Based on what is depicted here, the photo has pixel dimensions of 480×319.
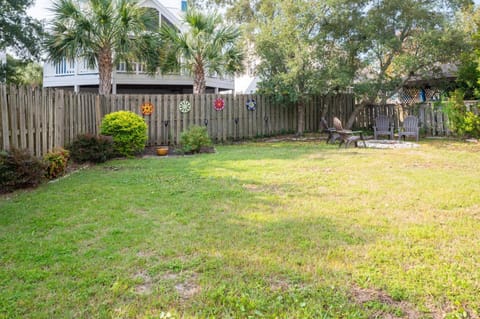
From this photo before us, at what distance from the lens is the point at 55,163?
686 centimetres

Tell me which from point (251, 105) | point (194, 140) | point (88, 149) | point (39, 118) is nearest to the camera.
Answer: point (39, 118)

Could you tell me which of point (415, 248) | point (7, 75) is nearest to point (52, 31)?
point (7, 75)

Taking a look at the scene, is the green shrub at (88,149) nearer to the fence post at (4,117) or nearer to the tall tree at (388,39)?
the fence post at (4,117)

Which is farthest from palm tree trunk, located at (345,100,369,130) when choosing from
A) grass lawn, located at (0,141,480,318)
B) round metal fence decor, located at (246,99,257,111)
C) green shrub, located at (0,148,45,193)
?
green shrub, located at (0,148,45,193)

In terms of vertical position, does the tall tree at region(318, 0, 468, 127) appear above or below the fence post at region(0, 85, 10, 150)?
above

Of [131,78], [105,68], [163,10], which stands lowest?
[105,68]

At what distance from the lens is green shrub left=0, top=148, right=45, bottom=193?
5.65m

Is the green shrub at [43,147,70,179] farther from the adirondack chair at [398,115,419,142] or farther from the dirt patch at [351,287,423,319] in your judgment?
the adirondack chair at [398,115,419,142]

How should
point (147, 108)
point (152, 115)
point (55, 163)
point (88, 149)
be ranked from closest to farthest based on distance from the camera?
point (55, 163), point (88, 149), point (147, 108), point (152, 115)

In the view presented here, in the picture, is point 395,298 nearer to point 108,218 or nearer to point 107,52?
point 108,218

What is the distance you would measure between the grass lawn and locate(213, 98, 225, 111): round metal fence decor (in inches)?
295

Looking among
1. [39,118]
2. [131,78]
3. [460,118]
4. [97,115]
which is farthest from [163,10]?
[460,118]

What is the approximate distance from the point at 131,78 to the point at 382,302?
18094mm

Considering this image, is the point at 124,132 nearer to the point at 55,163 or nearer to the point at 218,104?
the point at 55,163
